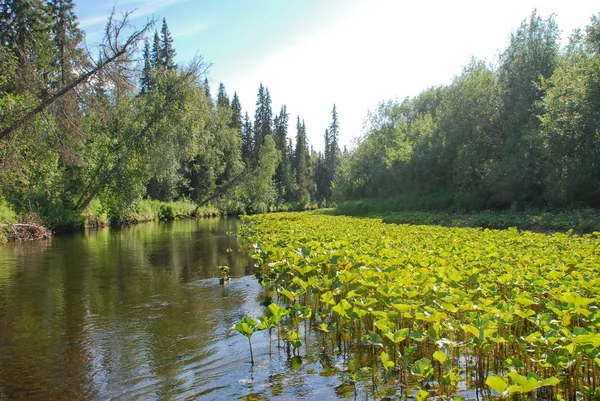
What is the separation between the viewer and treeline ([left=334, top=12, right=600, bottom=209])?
60.6 ft

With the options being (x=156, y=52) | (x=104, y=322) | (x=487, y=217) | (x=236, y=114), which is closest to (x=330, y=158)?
(x=236, y=114)

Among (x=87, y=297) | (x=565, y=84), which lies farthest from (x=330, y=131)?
(x=87, y=297)

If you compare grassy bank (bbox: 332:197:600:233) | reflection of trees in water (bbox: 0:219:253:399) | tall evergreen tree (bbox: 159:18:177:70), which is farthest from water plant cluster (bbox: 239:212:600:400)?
tall evergreen tree (bbox: 159:18:177:70)

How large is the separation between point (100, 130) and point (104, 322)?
25129 millimetres

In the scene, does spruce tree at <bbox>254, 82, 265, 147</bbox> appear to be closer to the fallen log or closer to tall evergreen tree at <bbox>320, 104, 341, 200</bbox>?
tall evergreen tree at <bbox>320, 104, 341, 200</bbox>

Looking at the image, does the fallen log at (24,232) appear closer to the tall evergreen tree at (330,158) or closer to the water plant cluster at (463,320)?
the water plant cluster at (463,320)

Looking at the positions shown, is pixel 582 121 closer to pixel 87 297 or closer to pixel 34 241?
pixel 87 297

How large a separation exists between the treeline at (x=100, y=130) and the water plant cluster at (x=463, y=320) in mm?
11346

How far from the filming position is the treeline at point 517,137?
18.5 m

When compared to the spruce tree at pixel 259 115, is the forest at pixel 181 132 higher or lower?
lower

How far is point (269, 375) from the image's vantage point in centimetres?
434

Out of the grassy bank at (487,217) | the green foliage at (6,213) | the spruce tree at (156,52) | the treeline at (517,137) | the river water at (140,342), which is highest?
the spruce tree at (156,52)

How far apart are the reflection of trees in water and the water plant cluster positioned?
1.32 m

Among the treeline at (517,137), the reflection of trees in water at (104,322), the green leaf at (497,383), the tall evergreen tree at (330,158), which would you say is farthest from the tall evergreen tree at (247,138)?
the green leaf at (497,383)
